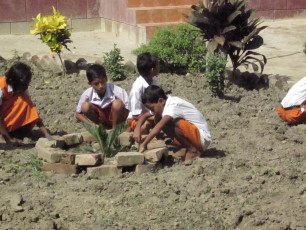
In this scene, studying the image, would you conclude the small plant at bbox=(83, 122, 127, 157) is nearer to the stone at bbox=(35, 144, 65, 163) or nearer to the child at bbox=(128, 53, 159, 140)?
the stone at bbox=(35, 144, 65, 163)

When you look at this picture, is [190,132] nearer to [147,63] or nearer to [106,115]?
[147,63]

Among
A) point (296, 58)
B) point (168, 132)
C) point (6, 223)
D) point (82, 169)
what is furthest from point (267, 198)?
point (296, 58)

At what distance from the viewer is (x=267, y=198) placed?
4922 millimetres

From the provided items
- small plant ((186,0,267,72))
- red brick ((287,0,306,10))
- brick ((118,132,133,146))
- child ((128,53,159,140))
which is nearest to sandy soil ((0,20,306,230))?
brick ((118,132,133,146))

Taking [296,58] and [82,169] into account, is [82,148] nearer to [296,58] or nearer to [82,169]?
[82,169]

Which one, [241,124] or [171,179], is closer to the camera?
[171,179]

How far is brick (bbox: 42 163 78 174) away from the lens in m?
5.42

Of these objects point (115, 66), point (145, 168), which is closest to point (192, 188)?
point (145, 168)

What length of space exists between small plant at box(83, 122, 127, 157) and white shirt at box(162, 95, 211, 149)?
1.59 feet

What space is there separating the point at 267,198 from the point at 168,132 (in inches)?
48.8

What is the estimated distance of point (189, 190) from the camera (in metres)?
5.05

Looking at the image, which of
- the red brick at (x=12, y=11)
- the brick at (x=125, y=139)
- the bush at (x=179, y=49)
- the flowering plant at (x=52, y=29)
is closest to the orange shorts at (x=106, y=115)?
the brick at (x=125, y=139)

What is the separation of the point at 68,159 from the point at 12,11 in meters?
6.97

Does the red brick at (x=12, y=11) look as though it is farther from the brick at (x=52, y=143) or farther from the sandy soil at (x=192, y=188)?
the brick at (x=52, y=143)
